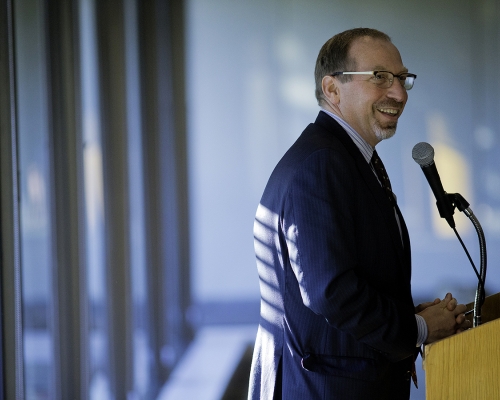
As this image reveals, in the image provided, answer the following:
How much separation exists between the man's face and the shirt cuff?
0.52 meters

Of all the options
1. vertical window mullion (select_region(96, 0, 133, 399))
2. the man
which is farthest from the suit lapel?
vertical window mullion (select_region(96, 0, 133, 399))

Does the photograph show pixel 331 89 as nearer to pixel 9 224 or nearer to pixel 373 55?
pixel 373 55

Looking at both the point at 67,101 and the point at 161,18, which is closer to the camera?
the point at 67,101

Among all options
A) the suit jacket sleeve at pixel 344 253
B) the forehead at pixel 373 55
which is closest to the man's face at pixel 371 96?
the forehead at pixel 373 55

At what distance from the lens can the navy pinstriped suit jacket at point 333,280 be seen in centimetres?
149

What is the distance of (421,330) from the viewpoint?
5.12 ft

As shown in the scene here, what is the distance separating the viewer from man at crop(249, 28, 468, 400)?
149 cm

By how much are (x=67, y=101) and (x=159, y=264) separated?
120cm

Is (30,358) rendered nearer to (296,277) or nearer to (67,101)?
(67,101)

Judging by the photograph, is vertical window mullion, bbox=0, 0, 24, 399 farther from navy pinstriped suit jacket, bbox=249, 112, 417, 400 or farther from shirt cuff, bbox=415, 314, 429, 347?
shirt cuff, bbox=415, 314, 429, 347

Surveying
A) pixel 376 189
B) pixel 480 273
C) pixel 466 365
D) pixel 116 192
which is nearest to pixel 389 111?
pixel 376 189

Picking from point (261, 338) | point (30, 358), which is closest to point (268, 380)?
point (261, 338)

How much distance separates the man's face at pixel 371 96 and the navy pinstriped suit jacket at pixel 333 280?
114 mm

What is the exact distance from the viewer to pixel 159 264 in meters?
4.14
